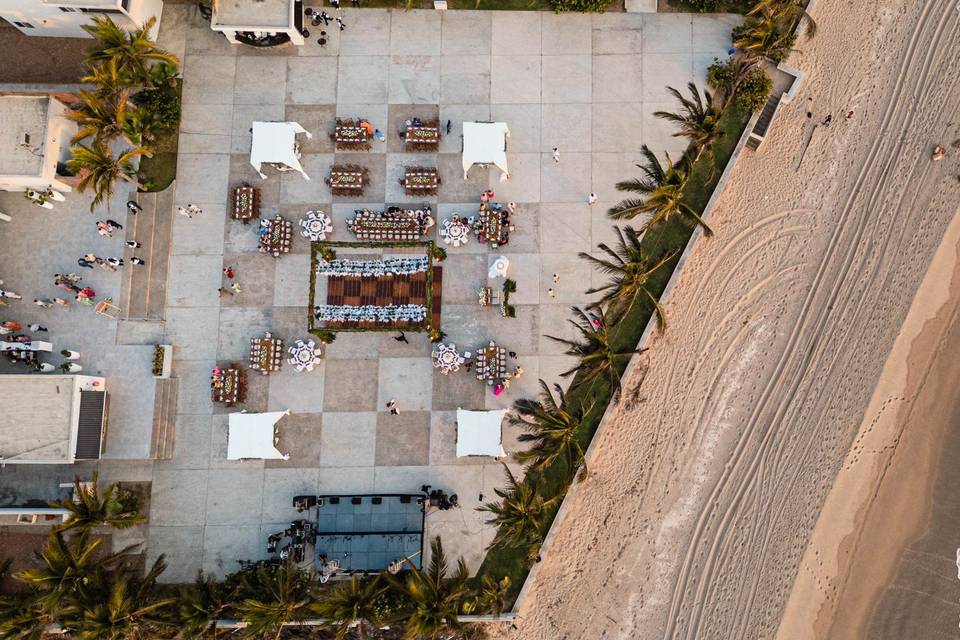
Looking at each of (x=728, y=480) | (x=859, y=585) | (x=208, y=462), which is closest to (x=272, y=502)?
(x=208, y=462)

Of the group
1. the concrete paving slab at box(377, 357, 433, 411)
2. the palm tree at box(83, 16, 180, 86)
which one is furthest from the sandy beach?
the palm tree at box(83, 16, 180, 86)

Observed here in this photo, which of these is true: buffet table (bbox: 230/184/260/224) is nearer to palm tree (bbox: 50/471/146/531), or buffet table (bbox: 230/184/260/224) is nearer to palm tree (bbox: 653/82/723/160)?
palm tree (bbox: 50/471/146/531)

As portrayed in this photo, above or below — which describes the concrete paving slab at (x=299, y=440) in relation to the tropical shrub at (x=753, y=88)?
below

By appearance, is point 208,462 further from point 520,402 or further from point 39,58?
point 39,58

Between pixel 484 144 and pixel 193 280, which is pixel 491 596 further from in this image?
pixel 193 280

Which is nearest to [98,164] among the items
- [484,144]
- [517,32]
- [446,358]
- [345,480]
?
[484,144]

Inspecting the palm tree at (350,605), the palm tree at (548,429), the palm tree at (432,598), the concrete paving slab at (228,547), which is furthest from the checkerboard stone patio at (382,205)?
the palm tree at (350,605)

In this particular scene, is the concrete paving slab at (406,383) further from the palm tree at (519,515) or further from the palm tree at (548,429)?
the palm tree at (519,515)
